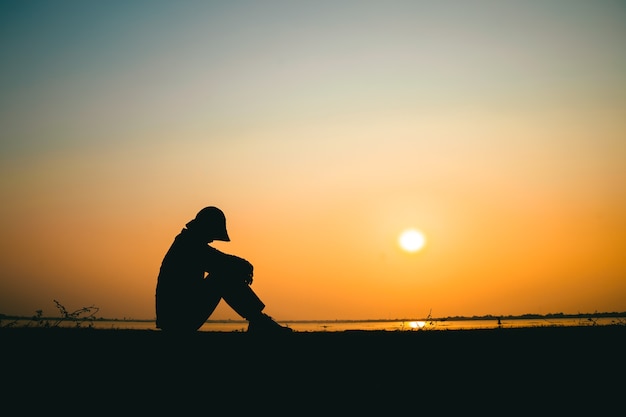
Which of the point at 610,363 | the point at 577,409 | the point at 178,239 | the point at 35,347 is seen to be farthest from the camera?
the point at 35,347

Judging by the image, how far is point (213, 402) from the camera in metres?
4.13

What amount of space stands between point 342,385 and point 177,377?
1.90 metres

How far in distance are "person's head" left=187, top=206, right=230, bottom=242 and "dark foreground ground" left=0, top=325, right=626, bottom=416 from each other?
4.73 feet

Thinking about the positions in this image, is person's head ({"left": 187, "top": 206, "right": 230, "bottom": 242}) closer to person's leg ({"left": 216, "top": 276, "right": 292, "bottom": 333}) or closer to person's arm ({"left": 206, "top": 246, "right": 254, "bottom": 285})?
person's arm ({"left": 206, "top": 246, "right": 254, "bottom": 285})

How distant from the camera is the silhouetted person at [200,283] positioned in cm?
564

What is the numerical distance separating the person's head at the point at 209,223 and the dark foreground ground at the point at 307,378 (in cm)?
144

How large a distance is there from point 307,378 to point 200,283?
6.32ft

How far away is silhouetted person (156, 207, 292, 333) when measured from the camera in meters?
5.64

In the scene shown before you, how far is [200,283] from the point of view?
19.2 ft

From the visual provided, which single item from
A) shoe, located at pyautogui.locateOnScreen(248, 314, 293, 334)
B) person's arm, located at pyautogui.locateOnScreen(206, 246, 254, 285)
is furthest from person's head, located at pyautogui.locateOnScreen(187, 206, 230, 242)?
shoe, located at pyautogui.locateOnScreen(248, 314, 293, 334)

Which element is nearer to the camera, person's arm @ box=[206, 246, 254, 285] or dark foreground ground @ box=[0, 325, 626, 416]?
dark foreground ground @ box=[0, 325, 626, 416]

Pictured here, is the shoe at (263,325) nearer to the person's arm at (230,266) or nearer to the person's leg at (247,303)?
the person's leg at (247,303)

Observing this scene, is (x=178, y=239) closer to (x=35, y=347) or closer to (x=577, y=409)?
(x=35, y=347)

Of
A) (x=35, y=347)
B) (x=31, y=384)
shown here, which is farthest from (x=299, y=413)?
(x=35, y=347)
